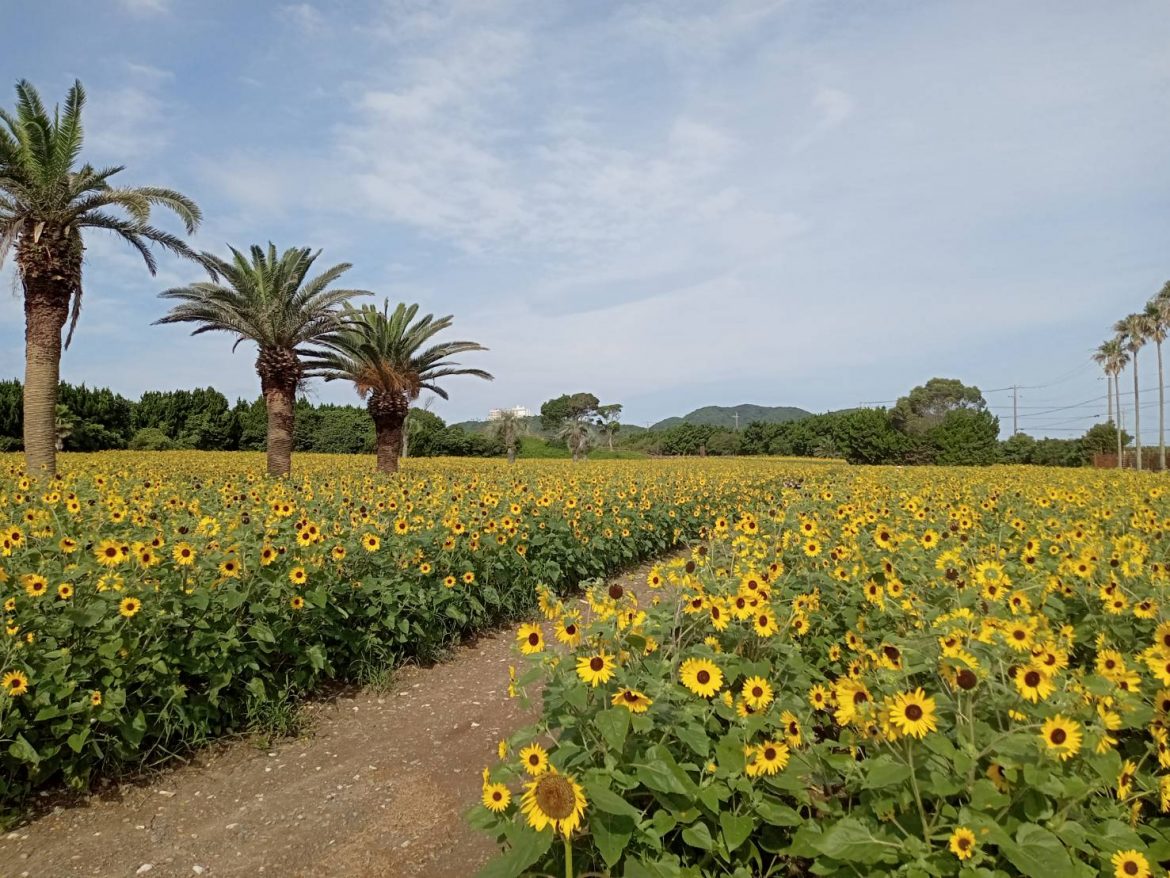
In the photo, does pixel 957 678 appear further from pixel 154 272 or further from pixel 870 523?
pixel 154 272

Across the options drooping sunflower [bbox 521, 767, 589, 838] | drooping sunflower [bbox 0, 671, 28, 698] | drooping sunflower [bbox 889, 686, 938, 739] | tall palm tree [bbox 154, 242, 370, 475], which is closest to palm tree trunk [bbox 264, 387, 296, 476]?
tall palm tree [bbox 154, 242, 370, 475]

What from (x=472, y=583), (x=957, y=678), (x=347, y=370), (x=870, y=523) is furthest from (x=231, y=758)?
(x=347, y=370)

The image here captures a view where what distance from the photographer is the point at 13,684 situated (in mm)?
2883

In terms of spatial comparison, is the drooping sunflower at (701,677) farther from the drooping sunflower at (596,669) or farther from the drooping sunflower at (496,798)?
the drooping sunflower at (496,798)

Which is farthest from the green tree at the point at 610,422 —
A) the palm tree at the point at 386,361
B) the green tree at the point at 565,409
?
the palm tree at the point at 386,361

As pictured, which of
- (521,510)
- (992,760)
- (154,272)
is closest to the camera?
(992,760)

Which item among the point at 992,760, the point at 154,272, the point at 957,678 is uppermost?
the point at 154,272

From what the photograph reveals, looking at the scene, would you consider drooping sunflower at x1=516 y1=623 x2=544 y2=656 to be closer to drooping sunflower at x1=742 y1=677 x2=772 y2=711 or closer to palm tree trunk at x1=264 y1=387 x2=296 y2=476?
drooping sunflower at x1=742 y1=677 x2=772 y2=711

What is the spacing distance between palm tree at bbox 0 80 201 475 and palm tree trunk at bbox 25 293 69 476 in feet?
0.04

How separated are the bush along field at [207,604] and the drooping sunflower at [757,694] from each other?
9.69 feet

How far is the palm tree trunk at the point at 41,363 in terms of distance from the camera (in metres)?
10.3

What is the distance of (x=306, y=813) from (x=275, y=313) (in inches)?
513

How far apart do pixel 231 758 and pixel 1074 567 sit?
14.8 feet

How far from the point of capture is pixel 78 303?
11016mm
